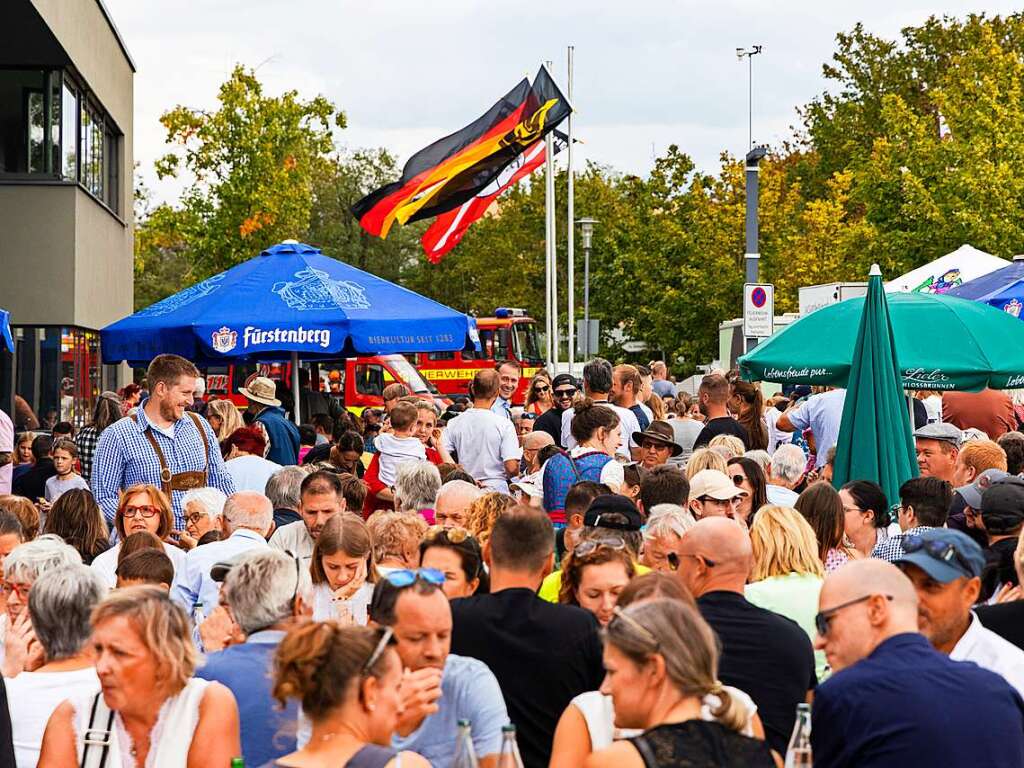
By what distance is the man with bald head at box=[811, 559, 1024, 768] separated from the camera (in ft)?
14.1

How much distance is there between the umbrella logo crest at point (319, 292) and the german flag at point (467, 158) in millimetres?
4916

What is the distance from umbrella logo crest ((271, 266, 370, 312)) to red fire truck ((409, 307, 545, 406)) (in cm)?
2208

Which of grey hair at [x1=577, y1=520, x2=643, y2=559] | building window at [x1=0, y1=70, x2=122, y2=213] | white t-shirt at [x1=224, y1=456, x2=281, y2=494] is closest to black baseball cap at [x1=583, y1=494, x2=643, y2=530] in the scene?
grey hair at [x1=577, y1=520, x2=643, y2=559]

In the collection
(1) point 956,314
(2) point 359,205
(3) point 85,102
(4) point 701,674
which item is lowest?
(4) point 701,674

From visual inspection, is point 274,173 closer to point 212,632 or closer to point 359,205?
point 359,205

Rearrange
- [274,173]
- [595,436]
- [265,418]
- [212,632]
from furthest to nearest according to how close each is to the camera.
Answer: [274,173], [265,418], [595,436], [212,632]

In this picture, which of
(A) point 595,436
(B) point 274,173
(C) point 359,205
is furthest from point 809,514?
(B) point 274,173

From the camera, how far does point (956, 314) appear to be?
1127 centimetres

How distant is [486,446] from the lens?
12211 mm

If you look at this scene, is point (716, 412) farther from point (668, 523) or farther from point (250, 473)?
point (668, 523)

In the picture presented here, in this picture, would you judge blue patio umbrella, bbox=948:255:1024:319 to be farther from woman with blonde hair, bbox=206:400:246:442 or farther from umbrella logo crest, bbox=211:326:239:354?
woman with blonde hair, bbox=206:400:246:442

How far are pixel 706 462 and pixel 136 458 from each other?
11.6ft

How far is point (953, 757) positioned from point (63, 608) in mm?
2926

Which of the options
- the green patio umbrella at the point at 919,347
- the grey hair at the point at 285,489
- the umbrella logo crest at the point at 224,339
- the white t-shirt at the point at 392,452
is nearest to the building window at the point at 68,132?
the umbrella logo crest at the point at 224,339
